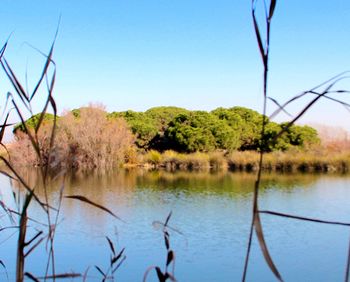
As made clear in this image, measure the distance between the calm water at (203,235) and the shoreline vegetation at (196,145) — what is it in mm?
6506

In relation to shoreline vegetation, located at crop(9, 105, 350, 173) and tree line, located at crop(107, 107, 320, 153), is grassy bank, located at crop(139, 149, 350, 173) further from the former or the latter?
tree line, located at crop(107, 107, 320, 153)

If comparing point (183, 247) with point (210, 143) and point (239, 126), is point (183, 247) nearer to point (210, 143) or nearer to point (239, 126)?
point (210, 143)

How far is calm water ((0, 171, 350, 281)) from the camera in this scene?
4977mm

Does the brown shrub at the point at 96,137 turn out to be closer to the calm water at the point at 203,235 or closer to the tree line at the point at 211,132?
the tree line at the point at 211,132

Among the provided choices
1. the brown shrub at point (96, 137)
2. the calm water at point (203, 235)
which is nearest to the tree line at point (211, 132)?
the brown shrub at point (96, 137)

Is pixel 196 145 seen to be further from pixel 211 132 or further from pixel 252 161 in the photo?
pixel 252 161

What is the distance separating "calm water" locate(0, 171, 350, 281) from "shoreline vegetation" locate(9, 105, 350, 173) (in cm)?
651

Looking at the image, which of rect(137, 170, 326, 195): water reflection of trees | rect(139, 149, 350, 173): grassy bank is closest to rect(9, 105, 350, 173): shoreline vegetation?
rect(139, 149, 350, 173): grassy bank

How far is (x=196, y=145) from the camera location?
21562 millimetres

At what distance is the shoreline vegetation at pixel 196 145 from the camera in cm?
1770

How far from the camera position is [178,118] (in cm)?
2291

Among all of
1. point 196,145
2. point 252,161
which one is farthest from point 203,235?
point 196,145

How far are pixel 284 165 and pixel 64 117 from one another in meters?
9.87

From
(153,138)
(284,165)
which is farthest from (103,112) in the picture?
(284,165)
